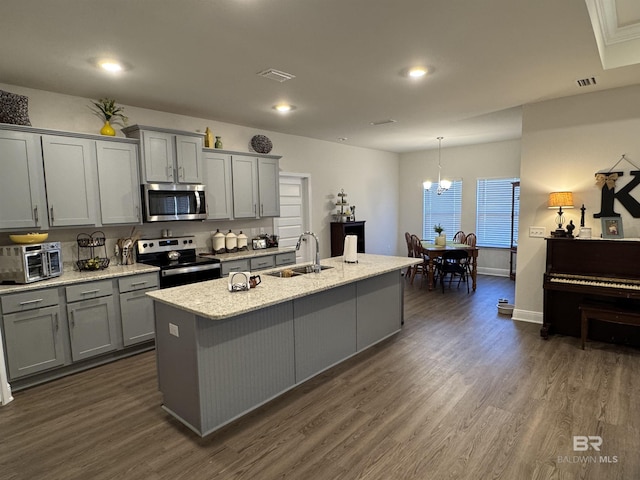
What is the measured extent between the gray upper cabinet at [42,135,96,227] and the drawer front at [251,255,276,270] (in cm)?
189

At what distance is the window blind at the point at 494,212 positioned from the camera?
7.39 metres

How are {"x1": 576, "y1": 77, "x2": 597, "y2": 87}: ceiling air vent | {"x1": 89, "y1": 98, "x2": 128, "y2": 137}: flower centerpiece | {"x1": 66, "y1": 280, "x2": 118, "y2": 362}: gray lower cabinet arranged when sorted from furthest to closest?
1. {"x1": 89, "y1": 98, "x2": 128, "y2": 137}: flower centerpiece
2. {"x1": 576, "y1": 77, "x2": 597, "y2": 87}: ceiling air vent
3. {"x1": 66, "y1": 280, "x2": 118, "y2": 362}: gray lower cabinet

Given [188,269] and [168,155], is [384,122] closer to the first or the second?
[168,155]

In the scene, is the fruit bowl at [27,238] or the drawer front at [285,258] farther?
the drawer front at [285,258]

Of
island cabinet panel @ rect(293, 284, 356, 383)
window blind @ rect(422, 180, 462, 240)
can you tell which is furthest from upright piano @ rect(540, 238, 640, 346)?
window blind @ rect(422, 180, 462, 240)

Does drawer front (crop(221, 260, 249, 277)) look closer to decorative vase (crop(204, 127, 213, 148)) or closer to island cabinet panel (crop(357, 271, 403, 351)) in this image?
decorative vase (crop(204, 127, 213, 148))

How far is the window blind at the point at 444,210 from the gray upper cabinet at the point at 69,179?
6821mm

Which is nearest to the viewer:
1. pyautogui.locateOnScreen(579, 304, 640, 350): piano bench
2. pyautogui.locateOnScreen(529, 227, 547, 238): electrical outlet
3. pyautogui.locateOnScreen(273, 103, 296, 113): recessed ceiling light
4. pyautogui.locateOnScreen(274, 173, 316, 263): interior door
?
pyautogui.locateOnScreen(579, 304, 640, 350): piano bench

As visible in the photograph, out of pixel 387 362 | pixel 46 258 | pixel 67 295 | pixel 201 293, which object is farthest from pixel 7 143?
pixel 387 362

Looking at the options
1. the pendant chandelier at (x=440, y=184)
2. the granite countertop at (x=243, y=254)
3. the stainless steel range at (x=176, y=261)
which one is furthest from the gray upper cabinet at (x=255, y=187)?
the pendant chandelier at (x=440, y=184)

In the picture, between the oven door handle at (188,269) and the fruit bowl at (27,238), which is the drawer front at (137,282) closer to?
the oven door handle at (188,269)

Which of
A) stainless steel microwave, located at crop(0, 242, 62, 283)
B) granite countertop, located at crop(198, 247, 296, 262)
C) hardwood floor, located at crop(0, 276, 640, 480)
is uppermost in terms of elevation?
stainless steel microwave, located at crop(0, 242, 62, 283)

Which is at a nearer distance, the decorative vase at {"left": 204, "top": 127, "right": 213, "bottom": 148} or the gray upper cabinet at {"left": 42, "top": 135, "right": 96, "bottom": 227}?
the gray upper cabinet at {"left": 42, "top": 135, "right": 96, "bottom": 227}

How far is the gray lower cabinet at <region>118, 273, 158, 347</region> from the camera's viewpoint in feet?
11.8
